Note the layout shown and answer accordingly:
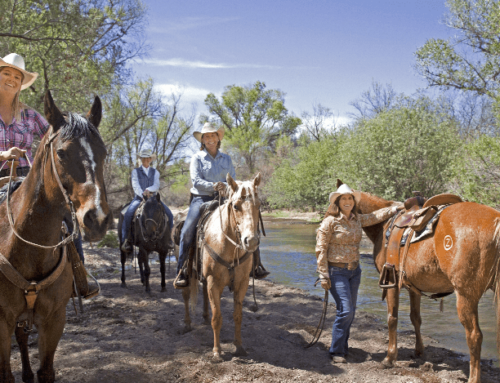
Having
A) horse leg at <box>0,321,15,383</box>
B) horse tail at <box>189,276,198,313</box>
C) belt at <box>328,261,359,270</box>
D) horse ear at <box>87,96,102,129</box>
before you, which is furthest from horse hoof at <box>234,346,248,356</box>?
horse ear at <box>87,96,102,129</box>

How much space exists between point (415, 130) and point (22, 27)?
19912 millimetres

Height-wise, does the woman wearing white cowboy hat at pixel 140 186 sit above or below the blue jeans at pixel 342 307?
above

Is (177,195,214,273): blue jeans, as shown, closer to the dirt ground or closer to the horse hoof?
the dirt ground

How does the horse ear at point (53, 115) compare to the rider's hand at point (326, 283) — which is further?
the rider's hand at point (326, 283)

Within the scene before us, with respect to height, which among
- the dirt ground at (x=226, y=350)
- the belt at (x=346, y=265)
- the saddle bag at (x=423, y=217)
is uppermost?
the saddle bag at (x=423, y=217)

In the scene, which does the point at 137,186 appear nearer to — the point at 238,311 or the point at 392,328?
the point at 238,311

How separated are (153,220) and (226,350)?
181 inches

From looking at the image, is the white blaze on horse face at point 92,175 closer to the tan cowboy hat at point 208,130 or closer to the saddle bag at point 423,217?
the tan cowboy hat at point 208,130

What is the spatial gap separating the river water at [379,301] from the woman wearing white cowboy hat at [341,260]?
163 cm

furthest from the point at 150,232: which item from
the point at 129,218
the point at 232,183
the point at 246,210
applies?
the point at 246,210

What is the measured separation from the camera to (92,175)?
8.11 ft

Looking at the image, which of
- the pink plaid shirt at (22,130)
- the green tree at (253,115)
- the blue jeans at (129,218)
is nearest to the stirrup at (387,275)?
the pink plaid shirt at (22,130)

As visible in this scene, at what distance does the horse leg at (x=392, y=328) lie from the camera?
4797 mm

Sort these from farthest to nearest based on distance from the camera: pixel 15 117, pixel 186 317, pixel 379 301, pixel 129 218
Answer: pixel 129 218 < pixel 379 301 < pixel 186 317 < pixel 15 117
